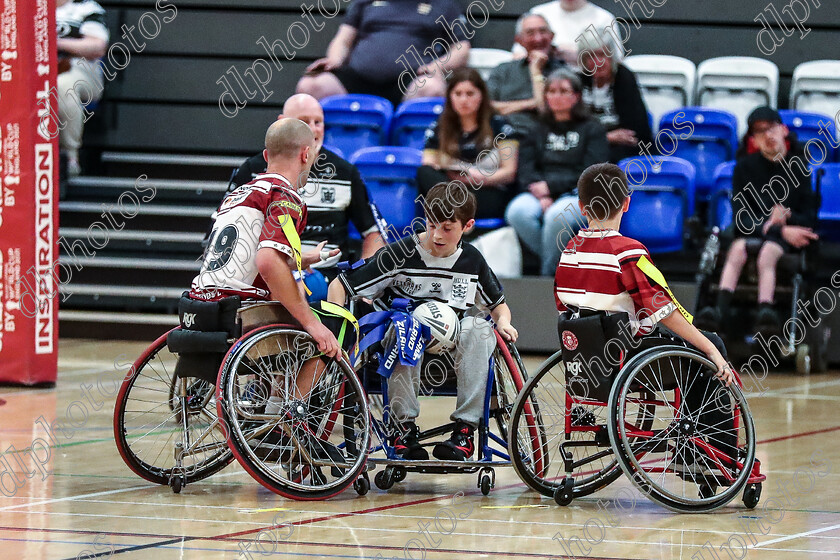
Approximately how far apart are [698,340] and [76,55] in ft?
21.1

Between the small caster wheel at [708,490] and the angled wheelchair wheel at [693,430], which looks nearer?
the angled wheelchair wheel at [693,430]

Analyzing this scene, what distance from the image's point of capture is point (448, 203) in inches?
155

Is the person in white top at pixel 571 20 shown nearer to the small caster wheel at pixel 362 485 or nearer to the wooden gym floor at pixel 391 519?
the wooden gym floor at pixel 391 519

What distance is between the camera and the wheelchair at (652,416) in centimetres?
354

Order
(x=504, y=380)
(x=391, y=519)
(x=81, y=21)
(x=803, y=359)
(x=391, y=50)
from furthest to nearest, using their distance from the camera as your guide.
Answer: (x=81, y=21), (x=391, y=50), (x=803, y=359), (x=504, y=380), (x=391, y=519)

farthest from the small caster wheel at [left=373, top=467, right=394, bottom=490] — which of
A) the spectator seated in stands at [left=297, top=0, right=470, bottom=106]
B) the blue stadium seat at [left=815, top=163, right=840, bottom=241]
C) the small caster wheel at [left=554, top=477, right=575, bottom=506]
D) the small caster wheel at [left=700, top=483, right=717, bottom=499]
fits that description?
the spectator seated in stands at [left=297, top=0, right=470, bottom=106]

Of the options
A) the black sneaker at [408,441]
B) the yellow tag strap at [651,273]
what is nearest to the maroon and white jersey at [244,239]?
the black sneaker at [408,441]

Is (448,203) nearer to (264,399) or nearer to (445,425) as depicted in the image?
(445,425)

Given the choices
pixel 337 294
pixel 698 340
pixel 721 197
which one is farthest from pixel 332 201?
pixel 721 197

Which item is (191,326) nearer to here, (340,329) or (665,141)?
(340,329)

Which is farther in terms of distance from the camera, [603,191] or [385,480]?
[385,480]

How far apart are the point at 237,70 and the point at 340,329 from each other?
5.95 metres

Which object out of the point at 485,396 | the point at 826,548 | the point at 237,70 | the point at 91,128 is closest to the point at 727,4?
the point at 237,70

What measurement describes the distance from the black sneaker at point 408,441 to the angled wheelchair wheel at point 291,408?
0.15 meters
